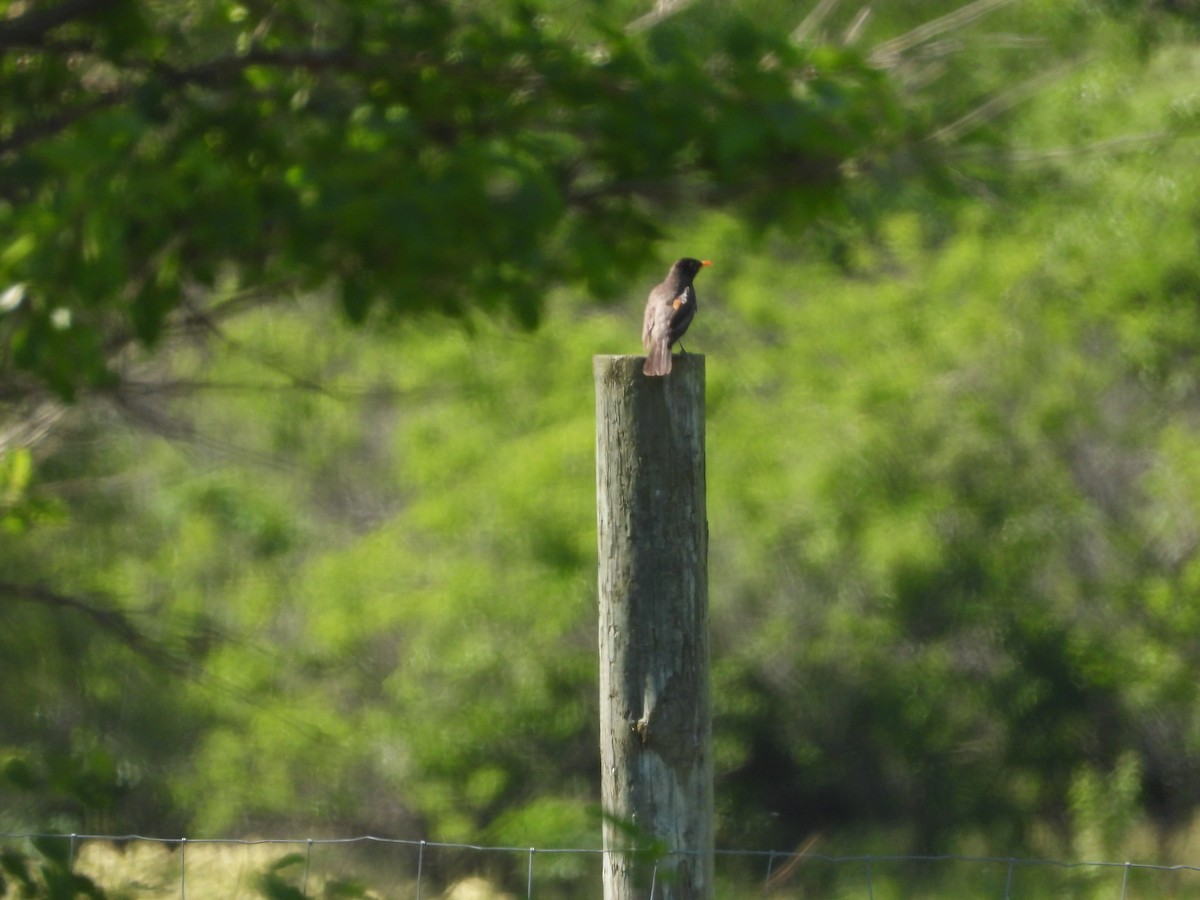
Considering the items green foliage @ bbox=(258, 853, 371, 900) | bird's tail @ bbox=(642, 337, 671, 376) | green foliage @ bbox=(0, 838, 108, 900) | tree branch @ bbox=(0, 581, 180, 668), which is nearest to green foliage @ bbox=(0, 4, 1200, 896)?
tree branch @ bbox=(0, 581, 180, 668)

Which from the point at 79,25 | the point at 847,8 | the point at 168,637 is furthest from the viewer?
the point at 847,8

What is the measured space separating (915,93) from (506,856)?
23.2 feet

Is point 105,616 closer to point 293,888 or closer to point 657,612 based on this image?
point 657,612

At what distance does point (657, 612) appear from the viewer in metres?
2.70

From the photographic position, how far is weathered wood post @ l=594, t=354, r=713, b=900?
271 cm

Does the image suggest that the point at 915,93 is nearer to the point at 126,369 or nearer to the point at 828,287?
the point at 126,369

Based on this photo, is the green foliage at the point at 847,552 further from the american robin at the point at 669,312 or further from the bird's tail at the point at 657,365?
the bird's tail at the point at 657,365

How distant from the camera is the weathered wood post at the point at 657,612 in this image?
2709 mm

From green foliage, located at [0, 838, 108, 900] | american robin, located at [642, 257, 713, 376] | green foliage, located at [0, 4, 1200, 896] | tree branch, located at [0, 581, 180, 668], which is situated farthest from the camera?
green foliage, located at [0, 4, 1200, 896]

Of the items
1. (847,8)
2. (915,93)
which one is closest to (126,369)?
(915,93)

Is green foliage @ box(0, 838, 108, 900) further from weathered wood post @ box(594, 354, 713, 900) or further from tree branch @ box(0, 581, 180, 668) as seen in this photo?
tree branch @ box(0, 581, 180, 668)

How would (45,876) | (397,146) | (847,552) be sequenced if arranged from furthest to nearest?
(847,552)
(397,146)
(45,876)

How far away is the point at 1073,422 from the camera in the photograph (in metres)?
9.94

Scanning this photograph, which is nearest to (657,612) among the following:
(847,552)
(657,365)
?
(657,365)
